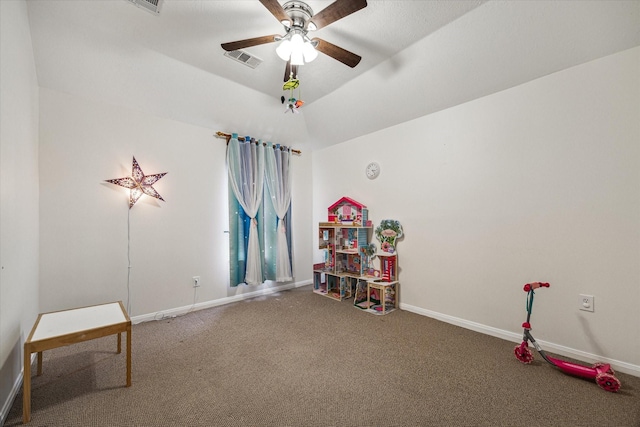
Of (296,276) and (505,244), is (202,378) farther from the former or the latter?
(505,244)

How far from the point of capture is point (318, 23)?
1.74 metres

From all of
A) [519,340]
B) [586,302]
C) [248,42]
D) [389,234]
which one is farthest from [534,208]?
[248,42]

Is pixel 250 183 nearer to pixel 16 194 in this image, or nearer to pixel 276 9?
pixel 16 194

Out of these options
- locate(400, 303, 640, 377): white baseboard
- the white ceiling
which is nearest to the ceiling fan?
→ the white ceiling

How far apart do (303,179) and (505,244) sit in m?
3.01

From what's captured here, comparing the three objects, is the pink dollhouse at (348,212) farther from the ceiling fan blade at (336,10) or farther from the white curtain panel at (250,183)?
the ceiling fan blade at (336,10)

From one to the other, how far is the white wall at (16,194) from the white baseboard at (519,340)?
133 inches

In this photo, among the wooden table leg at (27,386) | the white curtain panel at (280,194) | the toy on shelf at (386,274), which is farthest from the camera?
the white curtain panel at (280,194)

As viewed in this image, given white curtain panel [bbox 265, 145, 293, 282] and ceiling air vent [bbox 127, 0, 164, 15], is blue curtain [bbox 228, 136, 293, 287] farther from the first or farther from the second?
ceiling air vent [bbox 127, 0, 164, 15]

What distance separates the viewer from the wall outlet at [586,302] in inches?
78.1

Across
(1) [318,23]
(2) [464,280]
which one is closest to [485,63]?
(1) [318,23]

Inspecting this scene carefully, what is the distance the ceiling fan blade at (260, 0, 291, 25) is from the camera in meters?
1.54

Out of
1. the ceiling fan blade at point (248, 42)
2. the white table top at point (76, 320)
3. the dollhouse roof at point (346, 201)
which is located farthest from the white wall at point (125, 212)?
the ceiling fan blade at point (248, 42)

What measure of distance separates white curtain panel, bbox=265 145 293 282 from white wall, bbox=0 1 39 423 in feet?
7.91
